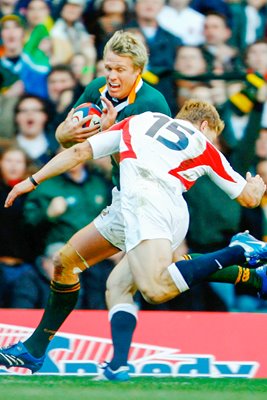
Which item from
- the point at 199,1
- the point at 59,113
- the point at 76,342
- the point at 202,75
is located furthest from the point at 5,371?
the point at 199,1

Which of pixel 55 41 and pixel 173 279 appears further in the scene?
pixel 55 41

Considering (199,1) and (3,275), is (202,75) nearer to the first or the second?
(199,1)

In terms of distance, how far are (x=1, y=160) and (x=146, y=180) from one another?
2650 millimetres

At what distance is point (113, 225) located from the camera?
670 centimetres

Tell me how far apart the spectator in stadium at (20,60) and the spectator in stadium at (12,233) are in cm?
61

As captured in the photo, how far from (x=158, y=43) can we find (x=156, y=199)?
3.20 m

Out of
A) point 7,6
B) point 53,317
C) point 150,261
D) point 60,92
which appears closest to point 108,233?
point 53,317

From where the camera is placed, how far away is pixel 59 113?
872 cm

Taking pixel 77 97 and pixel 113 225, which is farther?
pixel 77 97

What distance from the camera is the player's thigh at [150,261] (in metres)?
6.03

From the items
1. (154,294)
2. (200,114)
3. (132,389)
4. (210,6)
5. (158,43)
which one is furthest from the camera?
(210,6)

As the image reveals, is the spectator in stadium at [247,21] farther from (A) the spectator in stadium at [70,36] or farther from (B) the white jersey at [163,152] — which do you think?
(B) the white jersey at [163,152]

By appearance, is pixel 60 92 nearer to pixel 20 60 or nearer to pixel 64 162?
pixel 20 60

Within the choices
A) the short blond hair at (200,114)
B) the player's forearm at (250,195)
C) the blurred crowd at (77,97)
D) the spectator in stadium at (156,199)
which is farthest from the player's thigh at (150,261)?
the blurred crowd at (77,97)
